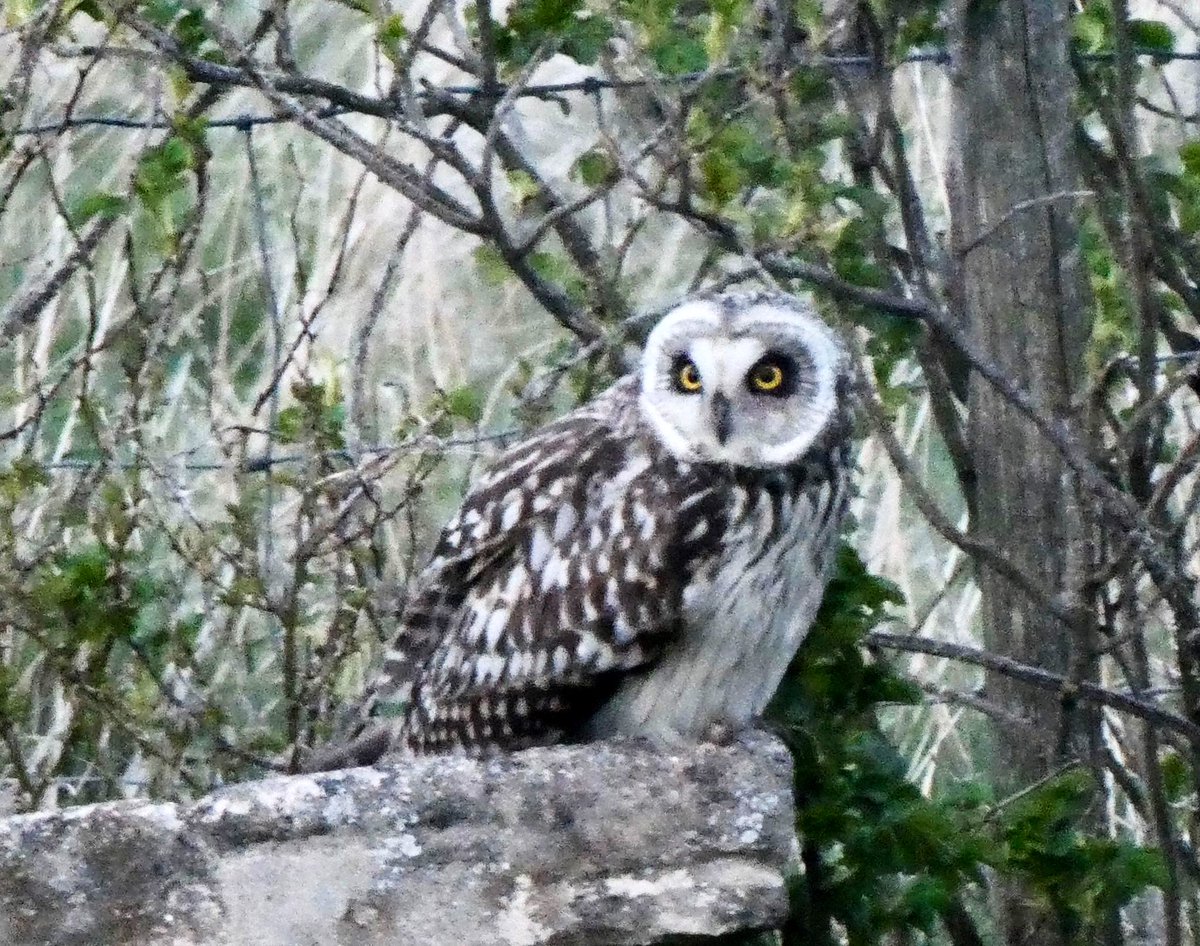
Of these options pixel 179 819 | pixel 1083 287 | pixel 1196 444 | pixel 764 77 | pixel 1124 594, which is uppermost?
pixel 764 77

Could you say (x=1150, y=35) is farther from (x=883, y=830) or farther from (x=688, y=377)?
(x=883, y=830)

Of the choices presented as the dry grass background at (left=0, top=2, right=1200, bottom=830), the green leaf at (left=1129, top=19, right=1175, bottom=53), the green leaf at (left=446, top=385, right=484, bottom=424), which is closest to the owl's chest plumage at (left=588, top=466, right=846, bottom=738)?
the green leaf at (left=446, top=385, right=484, bottom=424)

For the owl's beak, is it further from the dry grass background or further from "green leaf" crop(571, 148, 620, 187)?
the dry grass background

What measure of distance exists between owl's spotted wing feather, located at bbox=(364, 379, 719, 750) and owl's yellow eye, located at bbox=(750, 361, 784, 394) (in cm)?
15

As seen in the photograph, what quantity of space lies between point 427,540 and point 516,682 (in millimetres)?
2111

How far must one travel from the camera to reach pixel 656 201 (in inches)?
98.3

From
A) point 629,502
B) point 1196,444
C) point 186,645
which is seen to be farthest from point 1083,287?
point 186,645

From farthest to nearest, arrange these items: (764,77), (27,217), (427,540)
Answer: (27,217) → (427,540) → (764,77)

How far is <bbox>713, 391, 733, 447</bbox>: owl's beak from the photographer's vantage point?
105 inches

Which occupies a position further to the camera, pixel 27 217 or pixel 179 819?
pixel 27 217

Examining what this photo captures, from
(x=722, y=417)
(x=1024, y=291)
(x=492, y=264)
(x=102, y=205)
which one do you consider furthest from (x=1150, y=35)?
(x=102, y=205)

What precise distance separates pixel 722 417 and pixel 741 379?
0.24 feet

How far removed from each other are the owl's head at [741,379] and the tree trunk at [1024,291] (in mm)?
440

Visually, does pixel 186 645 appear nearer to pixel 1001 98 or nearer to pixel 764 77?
pixel 764 77
